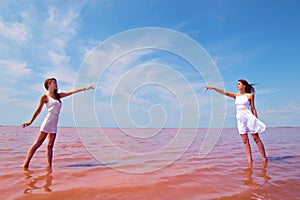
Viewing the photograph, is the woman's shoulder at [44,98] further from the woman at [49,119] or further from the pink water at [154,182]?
the pink water at [154,182]

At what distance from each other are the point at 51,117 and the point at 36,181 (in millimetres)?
1958

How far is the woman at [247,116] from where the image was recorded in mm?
6969

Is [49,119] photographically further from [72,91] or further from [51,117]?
[72,91]

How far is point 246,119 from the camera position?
7.19m

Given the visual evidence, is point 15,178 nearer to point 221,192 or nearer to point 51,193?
point 51,193

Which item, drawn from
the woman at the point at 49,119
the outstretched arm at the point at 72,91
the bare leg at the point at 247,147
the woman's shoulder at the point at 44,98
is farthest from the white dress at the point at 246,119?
the woman's shoulder at the point at 44,98

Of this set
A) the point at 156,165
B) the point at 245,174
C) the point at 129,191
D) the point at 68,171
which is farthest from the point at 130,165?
the point at 245,174

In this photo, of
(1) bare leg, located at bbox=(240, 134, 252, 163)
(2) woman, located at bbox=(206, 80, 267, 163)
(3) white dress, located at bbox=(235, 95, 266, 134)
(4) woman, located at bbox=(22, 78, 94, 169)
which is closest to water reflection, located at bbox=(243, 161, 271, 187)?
(1) bare leg, located at bbox=(240, 134, 252, 163)

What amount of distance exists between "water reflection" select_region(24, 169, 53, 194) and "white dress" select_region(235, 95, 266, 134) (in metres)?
5.53

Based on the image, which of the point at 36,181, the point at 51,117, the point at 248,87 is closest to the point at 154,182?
the point at 36,181

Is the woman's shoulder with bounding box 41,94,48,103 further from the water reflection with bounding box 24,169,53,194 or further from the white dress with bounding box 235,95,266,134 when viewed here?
the white dress with bounding box 235,95,266,134

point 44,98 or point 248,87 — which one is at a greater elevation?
point 248,87

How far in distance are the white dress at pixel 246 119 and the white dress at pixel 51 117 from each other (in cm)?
537

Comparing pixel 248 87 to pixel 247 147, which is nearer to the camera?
pixel 247 147
